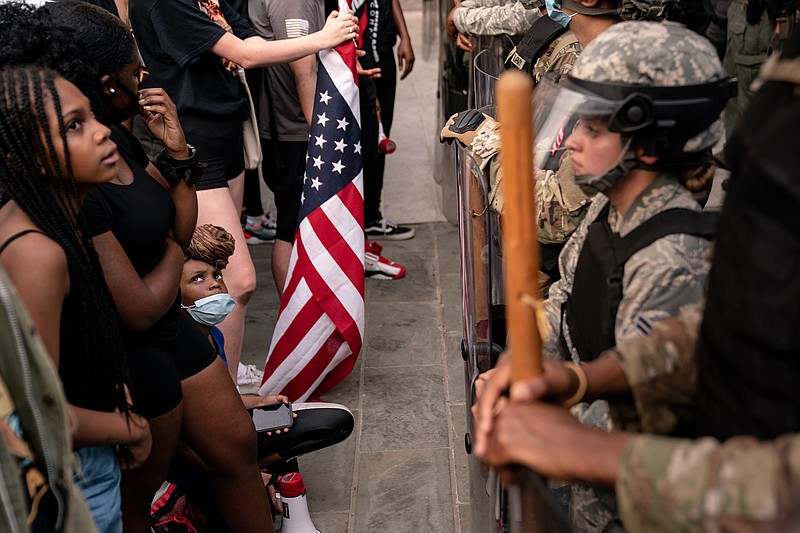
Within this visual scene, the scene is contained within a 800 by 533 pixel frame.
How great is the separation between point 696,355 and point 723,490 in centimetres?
39

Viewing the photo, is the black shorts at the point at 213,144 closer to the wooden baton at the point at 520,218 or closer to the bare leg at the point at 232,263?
the bare leg at the point at 232,263

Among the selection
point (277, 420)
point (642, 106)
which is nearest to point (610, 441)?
point (642, 106)

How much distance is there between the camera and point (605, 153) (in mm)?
1929

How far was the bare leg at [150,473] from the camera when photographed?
8.40 feet

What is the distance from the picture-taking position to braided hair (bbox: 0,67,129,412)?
200cm

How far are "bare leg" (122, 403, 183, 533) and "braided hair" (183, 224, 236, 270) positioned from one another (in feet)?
2.64

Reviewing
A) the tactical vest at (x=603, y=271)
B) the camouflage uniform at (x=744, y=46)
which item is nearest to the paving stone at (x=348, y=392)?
the tactical vest at (x=603, y=271)

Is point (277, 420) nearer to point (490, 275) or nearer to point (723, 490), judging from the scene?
point (490, 275)

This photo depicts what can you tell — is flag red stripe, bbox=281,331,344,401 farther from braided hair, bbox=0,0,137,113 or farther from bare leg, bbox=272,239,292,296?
braided hair, bbox=0,0,137,113

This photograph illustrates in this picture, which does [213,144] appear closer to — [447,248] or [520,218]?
[447,248]

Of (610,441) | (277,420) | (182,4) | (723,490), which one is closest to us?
(723,490)

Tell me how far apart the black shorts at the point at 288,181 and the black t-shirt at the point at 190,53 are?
0.44 metres

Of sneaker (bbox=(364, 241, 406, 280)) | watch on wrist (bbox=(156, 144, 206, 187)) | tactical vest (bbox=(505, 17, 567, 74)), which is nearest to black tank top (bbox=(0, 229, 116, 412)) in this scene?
watch on wrist (bbox=(156, 144, 206, 187))

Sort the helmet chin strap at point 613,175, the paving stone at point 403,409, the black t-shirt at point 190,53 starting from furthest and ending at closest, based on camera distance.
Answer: the paving stone at point 403,409
the black t-shirt at point 190,53
the helmet chin strap at point 613,175
